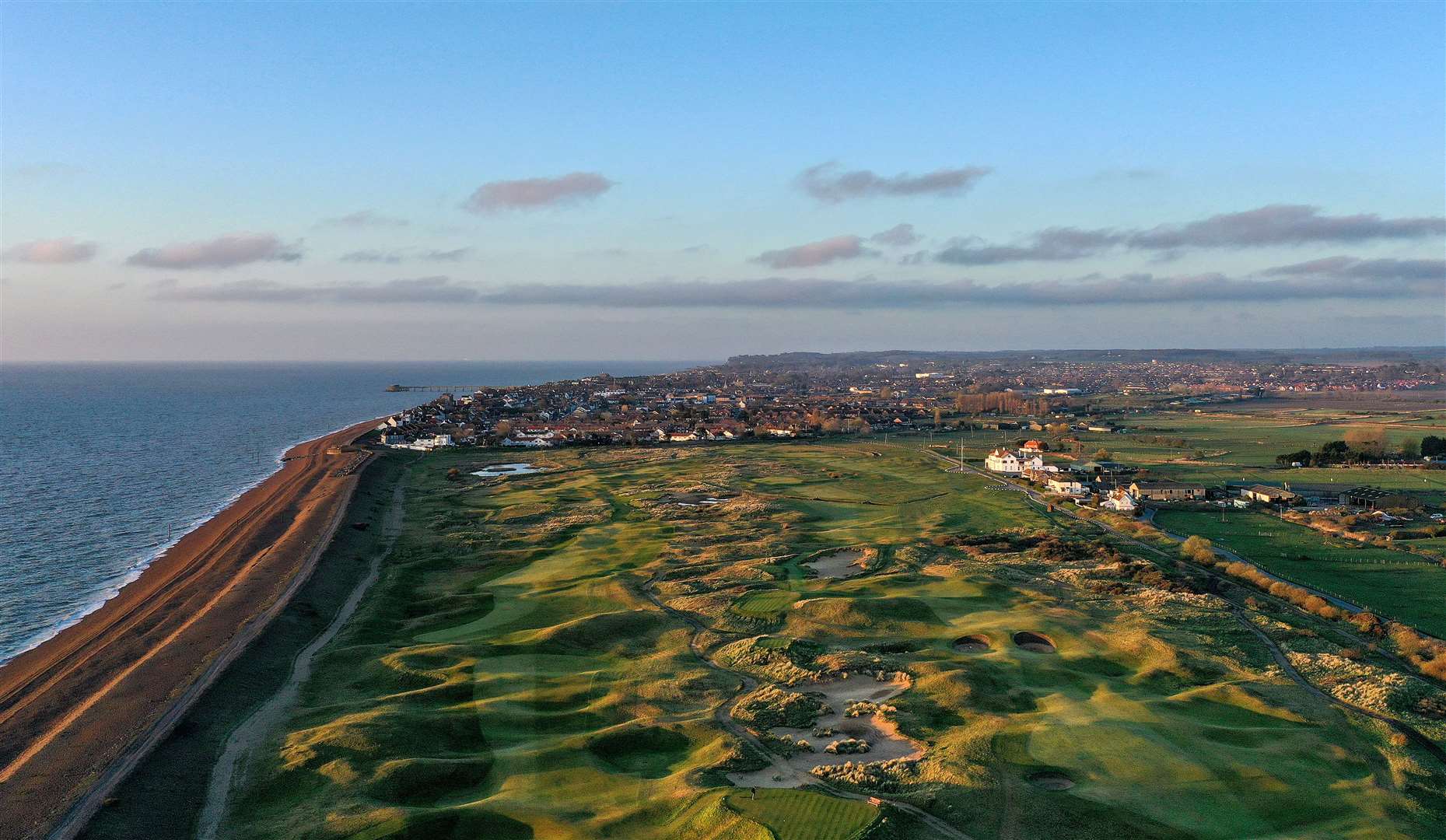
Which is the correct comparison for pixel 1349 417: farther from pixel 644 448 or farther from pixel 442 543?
pixel 442 543

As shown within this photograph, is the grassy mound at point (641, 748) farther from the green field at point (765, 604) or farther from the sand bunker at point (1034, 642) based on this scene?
the sand bunker at point (1034, 642)

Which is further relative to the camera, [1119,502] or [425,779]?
[1119,502]

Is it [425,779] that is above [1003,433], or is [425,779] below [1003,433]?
below

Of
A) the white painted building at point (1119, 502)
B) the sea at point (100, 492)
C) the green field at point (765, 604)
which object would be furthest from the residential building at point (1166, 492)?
the sea at point (100, 492)

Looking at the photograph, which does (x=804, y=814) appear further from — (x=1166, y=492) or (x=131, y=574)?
(x=1166, y=492)

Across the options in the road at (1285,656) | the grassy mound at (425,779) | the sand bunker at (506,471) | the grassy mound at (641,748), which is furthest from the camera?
the sand bunker at (506,471)

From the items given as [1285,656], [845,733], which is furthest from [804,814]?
[1285,656]
